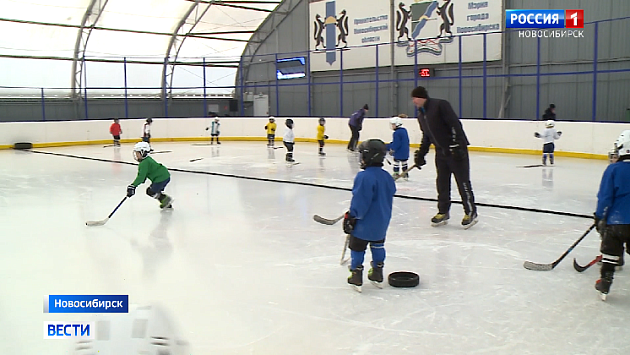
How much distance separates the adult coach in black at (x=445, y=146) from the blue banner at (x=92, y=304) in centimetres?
425

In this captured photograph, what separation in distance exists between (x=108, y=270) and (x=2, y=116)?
20200mm

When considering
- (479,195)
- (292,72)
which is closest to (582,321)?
(479,195)

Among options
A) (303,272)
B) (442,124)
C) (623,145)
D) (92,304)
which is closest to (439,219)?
(442,124)

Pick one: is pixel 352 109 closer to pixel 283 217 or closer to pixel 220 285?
pixel 283 217

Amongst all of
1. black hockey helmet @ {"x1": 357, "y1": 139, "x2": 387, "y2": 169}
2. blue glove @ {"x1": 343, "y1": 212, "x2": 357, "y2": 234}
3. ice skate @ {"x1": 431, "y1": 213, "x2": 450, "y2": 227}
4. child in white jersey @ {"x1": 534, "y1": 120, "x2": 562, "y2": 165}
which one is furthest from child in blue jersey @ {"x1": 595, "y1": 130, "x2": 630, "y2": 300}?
child in white jersey @ {"x1": 534, "y1": 120, "x2": 562, "y2": 165}

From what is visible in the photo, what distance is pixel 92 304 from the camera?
2482 millimetres

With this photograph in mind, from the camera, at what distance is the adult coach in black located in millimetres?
6113

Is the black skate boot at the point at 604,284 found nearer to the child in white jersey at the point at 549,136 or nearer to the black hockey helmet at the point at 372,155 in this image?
the black hockey helmet at the point at 372,155

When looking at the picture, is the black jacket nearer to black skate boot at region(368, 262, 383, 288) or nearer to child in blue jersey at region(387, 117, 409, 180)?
black skate boot at region(368, 262, 383, 288)

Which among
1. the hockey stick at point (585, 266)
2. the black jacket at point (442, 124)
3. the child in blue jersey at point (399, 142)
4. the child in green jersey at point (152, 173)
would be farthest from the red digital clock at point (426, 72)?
the hockey stick at point (585, 266)

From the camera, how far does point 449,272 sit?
483 centimetres

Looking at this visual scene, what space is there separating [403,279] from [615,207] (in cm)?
150

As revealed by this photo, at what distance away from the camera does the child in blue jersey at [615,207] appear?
3.82 metres

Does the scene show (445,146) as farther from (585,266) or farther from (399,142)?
(399,142)
